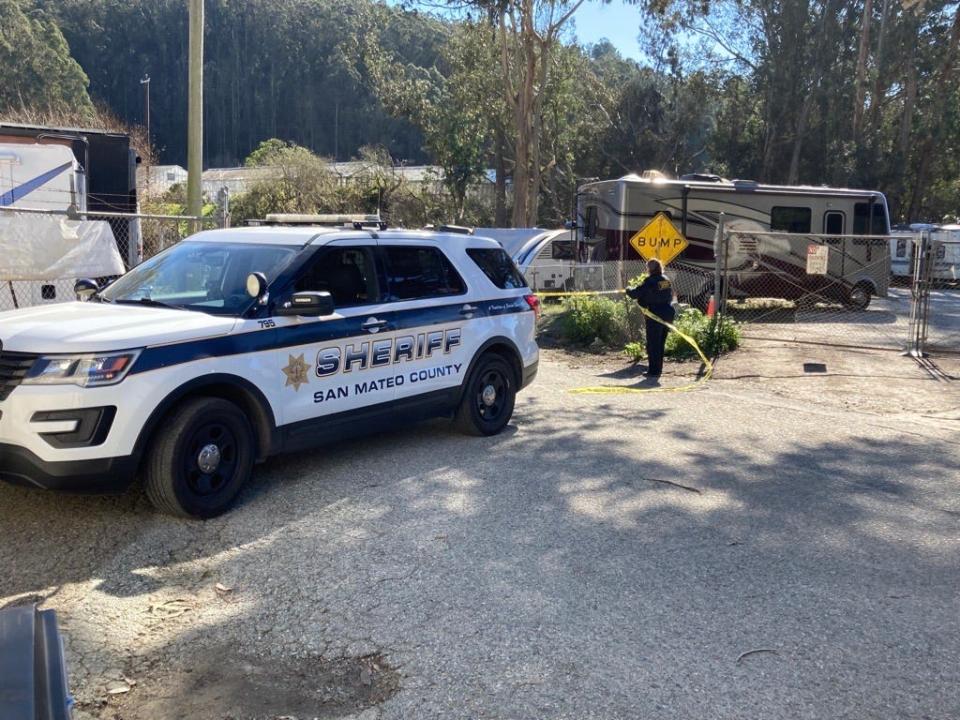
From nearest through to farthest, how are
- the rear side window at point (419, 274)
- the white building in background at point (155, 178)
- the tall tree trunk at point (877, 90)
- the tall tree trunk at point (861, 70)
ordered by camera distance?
the rear side window at point (419, 274), the white building in background at point (155, 178), the tall tree trunk at point (861, 70), the tall tree trunk at point (877, 90)

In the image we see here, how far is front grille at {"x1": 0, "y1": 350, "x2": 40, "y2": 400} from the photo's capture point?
209 inches

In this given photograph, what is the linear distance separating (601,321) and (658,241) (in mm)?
1588

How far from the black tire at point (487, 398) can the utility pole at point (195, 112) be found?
6.53m

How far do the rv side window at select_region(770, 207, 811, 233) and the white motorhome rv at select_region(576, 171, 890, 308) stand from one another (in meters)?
0.02

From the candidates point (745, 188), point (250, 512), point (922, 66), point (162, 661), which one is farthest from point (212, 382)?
point (922, 66)

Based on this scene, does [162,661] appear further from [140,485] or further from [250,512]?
[140,485]

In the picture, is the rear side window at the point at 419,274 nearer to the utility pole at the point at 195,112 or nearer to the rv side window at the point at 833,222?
the utility pole at the point at 195,112

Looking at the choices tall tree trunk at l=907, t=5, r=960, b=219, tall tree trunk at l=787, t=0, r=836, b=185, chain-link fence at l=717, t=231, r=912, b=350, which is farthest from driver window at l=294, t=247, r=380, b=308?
tall tree trunk at l=907, t=5, r=960, b=219

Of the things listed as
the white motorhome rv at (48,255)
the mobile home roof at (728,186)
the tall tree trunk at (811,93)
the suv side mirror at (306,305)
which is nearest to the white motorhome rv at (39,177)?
the white motorhome rv at (48,255)

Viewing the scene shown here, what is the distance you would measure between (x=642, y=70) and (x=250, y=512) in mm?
43556

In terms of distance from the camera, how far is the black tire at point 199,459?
18.4 feet

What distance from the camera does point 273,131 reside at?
8888cm

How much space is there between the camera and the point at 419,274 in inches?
301

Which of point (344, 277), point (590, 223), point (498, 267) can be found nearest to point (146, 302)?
→ point (344, 277)
